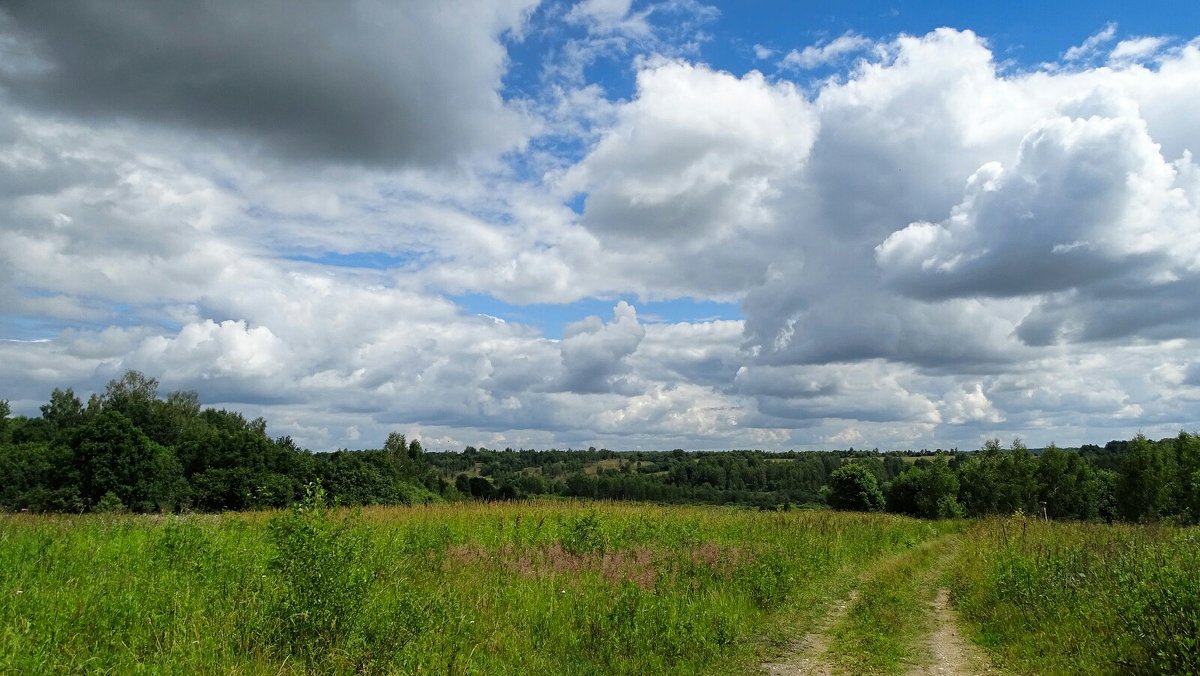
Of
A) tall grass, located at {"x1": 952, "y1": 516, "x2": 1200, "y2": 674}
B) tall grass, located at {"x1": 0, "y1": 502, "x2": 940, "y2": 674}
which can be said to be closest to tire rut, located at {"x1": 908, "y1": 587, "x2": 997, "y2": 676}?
tall grass, located at {"x1": 952, "y1": 516, "x2": 1200, "y2": 674}

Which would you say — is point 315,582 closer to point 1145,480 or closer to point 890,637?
point 890,637

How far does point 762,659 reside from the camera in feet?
33.4

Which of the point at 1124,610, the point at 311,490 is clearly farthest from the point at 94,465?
the point at 1124,610

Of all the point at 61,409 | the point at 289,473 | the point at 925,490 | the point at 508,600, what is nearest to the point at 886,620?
the point at 508,600

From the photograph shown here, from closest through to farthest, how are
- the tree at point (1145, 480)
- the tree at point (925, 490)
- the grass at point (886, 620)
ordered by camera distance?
the grass at point (886, 620)
the tree at point (1145, 480)
the tree at point (925, 490)

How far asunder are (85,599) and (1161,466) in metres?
67.7

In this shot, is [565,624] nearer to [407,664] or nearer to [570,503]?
[407,664]

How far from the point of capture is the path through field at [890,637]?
31.8 feet

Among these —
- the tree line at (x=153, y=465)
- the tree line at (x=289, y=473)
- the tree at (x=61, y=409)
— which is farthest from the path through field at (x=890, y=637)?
the tree at (x=61, y=409)

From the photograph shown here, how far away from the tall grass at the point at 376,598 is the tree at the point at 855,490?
190ft

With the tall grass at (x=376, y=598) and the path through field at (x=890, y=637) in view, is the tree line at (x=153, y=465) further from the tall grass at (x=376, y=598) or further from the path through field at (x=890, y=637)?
the path through field at (x=890, y=637)

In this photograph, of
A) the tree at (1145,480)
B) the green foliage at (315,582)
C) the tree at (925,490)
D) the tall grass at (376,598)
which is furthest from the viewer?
the tree at (925,490)

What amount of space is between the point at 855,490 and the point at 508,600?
67.9 metres

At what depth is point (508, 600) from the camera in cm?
1169
